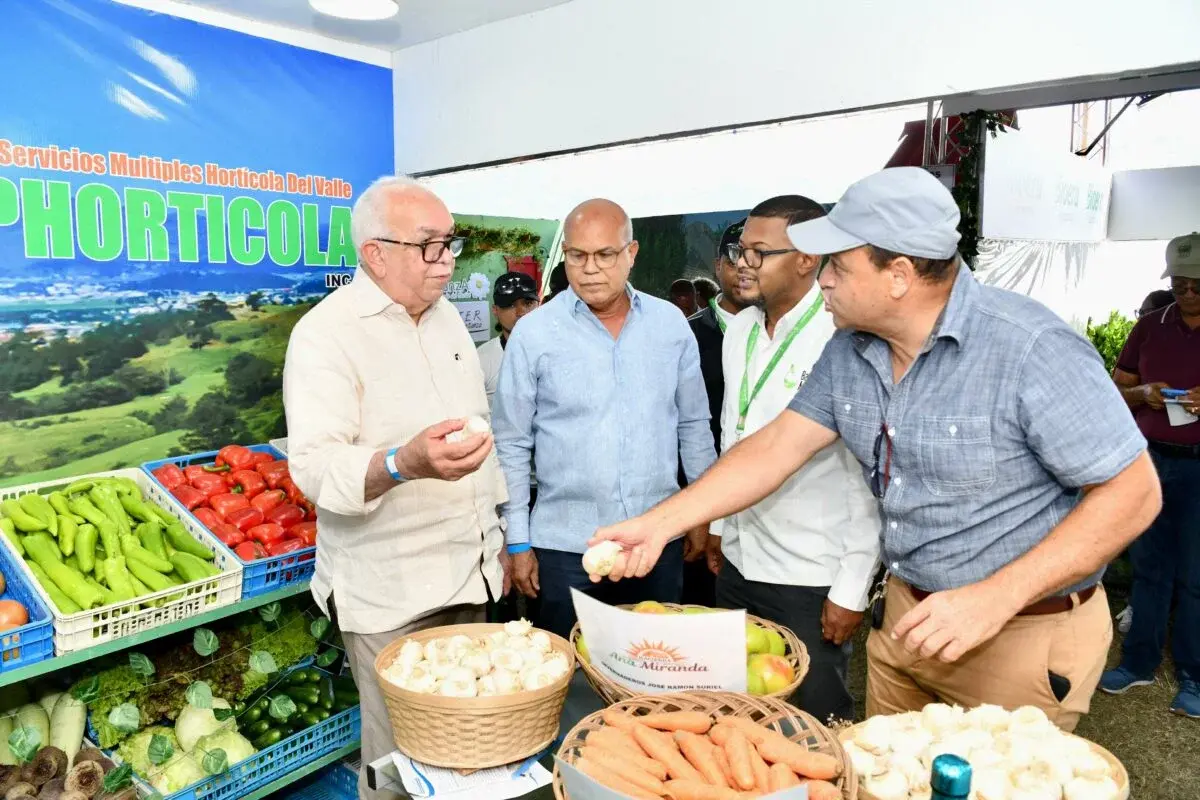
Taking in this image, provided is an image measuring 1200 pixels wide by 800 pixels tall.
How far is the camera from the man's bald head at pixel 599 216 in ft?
8.79

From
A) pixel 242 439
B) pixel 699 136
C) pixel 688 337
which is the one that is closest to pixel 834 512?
pixel 688 337

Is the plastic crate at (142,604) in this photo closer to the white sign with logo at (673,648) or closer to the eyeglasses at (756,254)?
the white sign with logo at (673,648)

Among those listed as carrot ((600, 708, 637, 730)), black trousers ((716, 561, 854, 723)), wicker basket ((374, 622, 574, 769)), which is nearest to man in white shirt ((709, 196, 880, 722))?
black trousers ((716, 561, 854, 723))

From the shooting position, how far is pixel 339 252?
4.29 metres

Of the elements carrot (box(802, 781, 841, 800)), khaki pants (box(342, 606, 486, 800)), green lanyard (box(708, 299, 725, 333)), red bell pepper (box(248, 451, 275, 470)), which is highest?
green lanyard (box(708, 299, 725, 333))

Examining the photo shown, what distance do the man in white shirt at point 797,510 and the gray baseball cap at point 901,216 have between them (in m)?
0.78

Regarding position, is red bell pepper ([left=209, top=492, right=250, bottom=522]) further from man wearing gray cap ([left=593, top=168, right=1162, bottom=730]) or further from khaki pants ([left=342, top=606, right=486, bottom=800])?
man wearing gray cap ([left=593, top=168, right=1162, bottom=730])

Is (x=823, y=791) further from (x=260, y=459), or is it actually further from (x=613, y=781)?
(x=260, y=459)

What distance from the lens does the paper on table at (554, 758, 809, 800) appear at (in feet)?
3.51

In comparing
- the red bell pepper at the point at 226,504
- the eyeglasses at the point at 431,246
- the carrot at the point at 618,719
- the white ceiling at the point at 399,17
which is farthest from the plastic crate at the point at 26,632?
the white ceiling at the point at 399,17

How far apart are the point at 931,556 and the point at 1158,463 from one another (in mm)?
2930

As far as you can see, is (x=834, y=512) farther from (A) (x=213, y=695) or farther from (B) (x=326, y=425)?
(A) (x=213, y=695)

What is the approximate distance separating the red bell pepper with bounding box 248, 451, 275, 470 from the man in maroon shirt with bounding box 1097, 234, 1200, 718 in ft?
12.6

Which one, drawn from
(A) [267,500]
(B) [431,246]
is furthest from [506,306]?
(B) [431,246]
